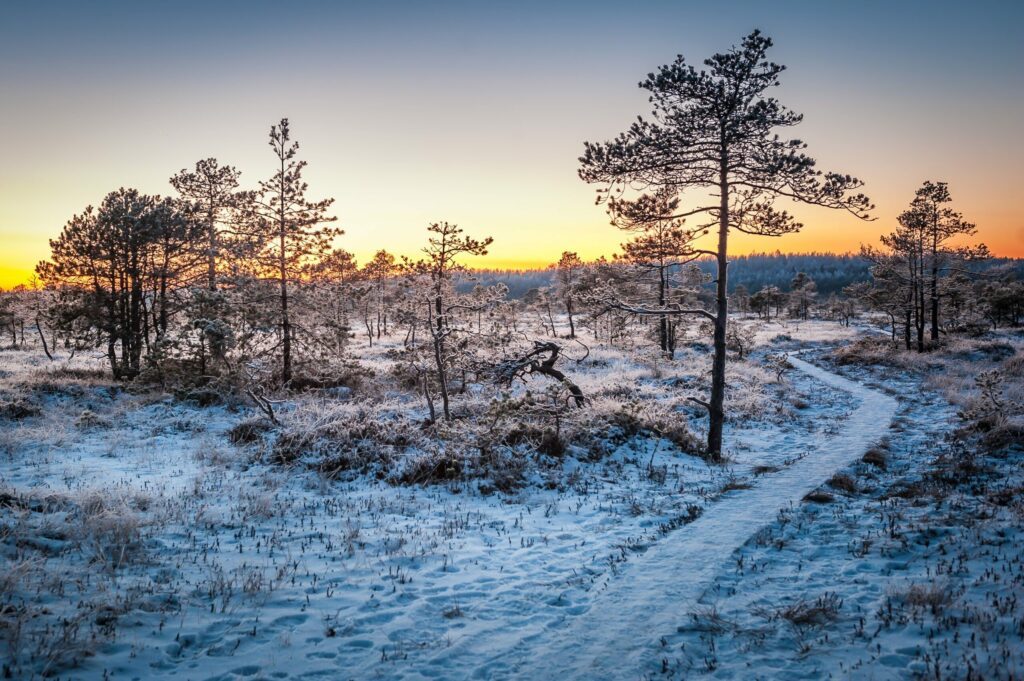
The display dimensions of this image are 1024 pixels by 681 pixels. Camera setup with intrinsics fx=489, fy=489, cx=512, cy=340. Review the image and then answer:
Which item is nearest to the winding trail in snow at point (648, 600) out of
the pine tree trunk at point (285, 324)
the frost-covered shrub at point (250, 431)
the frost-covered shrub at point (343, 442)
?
the frost-covered shrub at point (343, 442)

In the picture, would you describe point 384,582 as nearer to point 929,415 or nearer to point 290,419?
point 290,419

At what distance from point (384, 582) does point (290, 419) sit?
942 cm

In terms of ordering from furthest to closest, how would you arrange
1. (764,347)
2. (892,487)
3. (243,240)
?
(764,347) → (243,240) → (892,487)

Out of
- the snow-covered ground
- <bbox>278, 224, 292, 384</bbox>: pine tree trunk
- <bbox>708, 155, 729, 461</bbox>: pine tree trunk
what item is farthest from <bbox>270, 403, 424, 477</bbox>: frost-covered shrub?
<bbox>278, 224, 292, 384</bbox>: pine tree trunk

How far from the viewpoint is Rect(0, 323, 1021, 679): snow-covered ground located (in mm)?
4766

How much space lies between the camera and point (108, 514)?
7281mm

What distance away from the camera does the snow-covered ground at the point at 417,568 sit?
4766mm

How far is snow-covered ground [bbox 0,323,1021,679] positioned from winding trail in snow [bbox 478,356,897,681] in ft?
0.10

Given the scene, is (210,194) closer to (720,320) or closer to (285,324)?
(285,324)

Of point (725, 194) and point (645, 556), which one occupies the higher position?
point (725, 194)

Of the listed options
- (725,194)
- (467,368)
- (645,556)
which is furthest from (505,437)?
(725,194)

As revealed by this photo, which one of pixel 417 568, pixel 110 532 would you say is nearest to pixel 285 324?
pixel 110 532

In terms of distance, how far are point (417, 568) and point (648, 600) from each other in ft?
10.3

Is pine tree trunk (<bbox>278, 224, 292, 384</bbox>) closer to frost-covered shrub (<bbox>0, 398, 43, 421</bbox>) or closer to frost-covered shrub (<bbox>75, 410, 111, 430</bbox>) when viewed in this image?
frost-covered shrub (<bbox>75, 410, 111, 430</bbox>)
